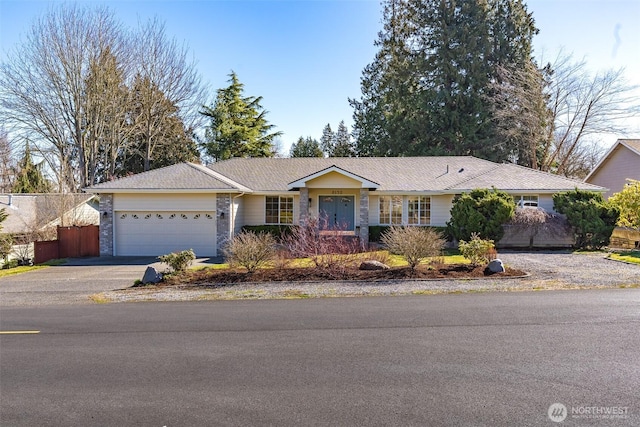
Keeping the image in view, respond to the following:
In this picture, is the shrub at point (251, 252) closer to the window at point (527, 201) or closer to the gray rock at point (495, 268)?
the gray rock at point (495, 268)

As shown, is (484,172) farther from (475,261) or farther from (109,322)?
(109,322)

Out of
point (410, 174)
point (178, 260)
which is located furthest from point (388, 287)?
point (410, 174)

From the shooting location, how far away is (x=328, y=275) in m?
12.1

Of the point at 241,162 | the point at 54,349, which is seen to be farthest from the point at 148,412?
the point at 241,162

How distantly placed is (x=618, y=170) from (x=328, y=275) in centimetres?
2299

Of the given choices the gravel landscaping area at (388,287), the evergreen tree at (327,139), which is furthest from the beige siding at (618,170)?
the evergreen tree at (327,139)

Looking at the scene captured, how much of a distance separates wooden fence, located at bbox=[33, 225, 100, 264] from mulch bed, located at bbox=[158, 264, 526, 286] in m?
8.99

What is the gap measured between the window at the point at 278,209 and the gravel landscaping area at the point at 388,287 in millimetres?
8852

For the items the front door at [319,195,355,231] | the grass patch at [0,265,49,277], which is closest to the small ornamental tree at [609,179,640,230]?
the front door at [319,195,355,231]

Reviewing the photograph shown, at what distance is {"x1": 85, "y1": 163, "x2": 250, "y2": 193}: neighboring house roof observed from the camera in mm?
17900

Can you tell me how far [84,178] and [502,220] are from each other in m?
27.3

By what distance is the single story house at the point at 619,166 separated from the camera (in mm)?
23953

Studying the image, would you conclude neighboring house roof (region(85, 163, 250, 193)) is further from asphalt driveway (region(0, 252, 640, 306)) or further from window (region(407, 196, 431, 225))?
window (region(407, 196, 431, 225))

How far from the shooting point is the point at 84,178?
29.7 metres
